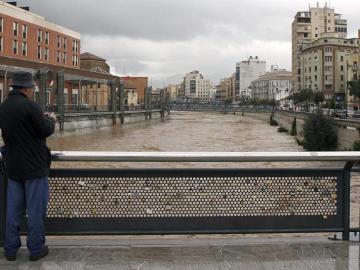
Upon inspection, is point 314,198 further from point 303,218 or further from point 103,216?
point 103,216

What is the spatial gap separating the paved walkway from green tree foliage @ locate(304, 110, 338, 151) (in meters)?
30.0

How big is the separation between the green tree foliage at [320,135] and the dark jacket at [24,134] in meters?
31.0

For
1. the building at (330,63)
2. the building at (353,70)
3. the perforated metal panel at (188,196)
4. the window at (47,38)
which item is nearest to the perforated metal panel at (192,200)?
the perforated metal panel at (188,196)

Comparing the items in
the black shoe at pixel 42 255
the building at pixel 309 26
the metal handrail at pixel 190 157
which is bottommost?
the black shoe at pixel 42 255

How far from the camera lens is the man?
4.14m

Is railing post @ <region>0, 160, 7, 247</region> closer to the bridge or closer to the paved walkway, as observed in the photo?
the bridge

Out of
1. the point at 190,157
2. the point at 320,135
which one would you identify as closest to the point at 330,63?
the point at 320,135

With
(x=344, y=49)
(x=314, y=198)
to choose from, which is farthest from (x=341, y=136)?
(x=344, y=49)

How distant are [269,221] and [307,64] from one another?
123860 mm

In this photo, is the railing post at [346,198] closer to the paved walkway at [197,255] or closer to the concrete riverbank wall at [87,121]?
the paved walkway at [197,255]

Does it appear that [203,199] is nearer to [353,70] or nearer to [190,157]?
[190,157]

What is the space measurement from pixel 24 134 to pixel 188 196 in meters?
1.48

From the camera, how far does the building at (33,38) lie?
63.9 m

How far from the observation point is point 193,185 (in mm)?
4625
